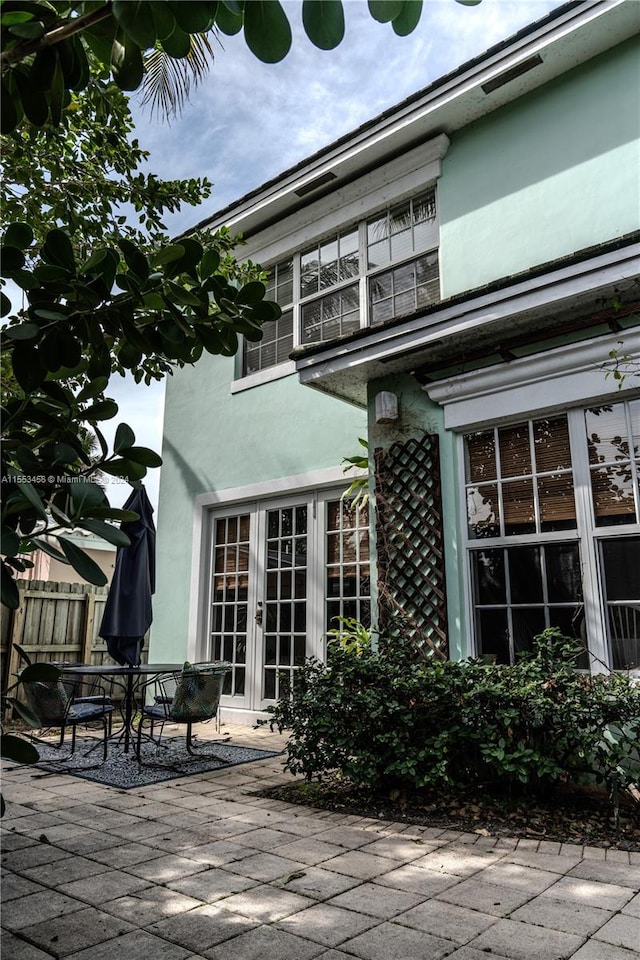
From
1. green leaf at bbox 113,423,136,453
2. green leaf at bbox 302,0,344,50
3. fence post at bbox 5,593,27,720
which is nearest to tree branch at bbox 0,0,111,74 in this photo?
green leaf at bbox 302,0,344,50

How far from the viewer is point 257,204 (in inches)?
308

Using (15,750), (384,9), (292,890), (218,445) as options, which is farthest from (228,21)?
(218,445)

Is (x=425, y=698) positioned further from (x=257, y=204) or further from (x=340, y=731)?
(x=257, y=204)

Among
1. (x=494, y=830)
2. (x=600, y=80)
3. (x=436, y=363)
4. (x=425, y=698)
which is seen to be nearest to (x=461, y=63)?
(x=600, y=80)

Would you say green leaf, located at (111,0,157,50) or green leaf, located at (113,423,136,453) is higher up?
green leaf, located at (111,0,157,50)

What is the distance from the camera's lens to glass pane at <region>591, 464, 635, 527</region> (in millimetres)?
4375

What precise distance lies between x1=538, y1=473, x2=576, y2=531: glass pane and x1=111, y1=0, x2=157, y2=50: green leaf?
4.12 metres

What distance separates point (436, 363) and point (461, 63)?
111 inches

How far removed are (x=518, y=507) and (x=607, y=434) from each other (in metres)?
0.81

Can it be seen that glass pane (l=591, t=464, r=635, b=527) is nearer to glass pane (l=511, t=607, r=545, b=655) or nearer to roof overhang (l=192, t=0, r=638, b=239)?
glass pane (l=511, t=607, r=545, b=655)

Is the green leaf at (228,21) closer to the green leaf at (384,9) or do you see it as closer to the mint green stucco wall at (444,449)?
the green leaf at (384,9)

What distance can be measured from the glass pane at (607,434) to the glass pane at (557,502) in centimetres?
25

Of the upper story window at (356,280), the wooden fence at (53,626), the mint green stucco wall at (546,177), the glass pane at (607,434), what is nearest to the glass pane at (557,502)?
the glass pane at (607,434)

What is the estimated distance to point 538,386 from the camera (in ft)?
15.7
